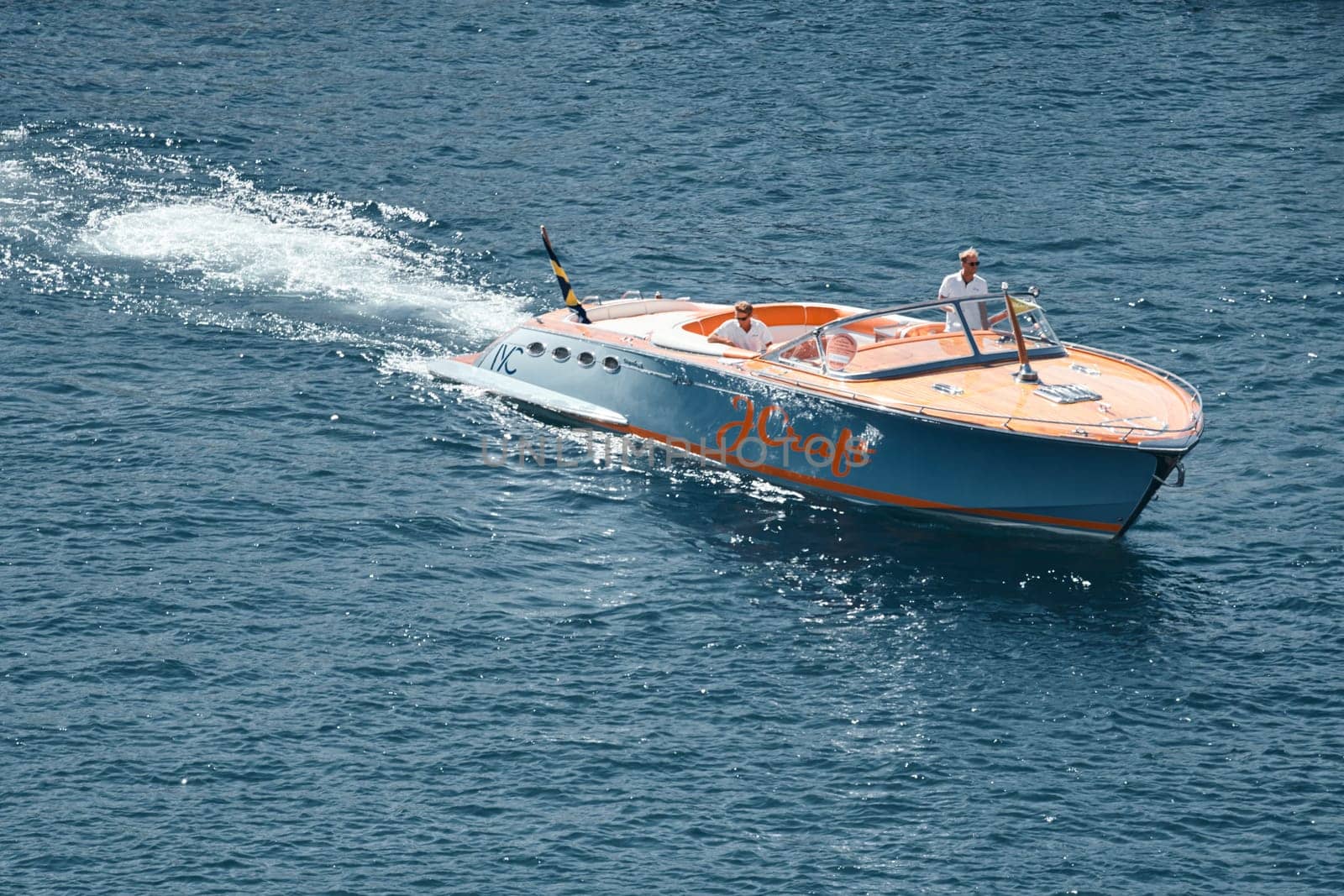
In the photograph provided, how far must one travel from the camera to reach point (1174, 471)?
125 ft

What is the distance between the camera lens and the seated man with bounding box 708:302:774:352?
39531 mm

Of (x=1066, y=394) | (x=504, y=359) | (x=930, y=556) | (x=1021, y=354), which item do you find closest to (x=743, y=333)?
(x=1021, y=354)

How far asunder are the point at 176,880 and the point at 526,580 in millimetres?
9974

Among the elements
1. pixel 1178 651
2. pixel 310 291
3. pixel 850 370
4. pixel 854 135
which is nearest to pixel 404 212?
pixel 310 291

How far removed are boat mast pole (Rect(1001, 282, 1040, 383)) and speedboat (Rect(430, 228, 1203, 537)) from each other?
1.6 inches

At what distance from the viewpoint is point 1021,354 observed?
37.4 metres

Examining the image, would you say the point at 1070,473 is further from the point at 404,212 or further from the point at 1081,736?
the point at 404,212

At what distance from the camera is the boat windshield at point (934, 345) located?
37719 mm

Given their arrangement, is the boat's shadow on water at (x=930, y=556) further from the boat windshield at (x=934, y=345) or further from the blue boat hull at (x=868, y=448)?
the boat windshield at (x=934, y=345)

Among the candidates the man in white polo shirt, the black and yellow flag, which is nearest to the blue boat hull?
the black and yellow flag

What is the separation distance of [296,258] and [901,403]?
66.4ft

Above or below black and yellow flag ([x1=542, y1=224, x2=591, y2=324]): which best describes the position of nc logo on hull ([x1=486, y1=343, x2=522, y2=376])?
below

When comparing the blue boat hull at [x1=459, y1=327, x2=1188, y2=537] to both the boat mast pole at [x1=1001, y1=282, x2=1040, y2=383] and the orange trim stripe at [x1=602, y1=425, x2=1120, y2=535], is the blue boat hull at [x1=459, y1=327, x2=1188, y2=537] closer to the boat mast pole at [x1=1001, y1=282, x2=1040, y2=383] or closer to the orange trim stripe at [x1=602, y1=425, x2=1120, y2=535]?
the orange trim stripe at [x1=602, y1=425, x2=1120, y2=535]

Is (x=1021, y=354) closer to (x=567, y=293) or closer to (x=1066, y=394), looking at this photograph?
(x=1066, y=394)
